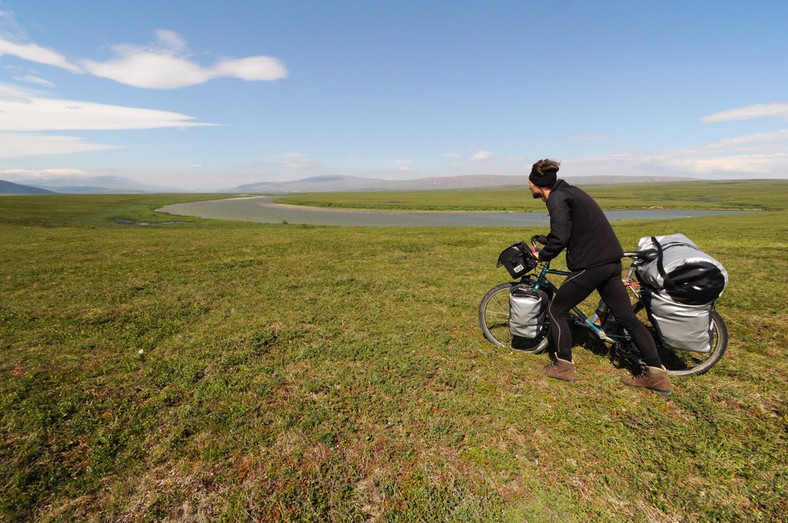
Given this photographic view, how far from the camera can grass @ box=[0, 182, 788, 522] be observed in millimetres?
3461

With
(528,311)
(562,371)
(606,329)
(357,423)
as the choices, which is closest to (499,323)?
(528,311)

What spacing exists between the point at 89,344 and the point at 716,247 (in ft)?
77.3

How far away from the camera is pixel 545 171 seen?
484 cm

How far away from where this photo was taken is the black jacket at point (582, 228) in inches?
186

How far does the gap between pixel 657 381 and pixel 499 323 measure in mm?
2624

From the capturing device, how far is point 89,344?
684 centimetres

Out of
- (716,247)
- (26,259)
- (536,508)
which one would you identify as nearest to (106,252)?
(26,259)

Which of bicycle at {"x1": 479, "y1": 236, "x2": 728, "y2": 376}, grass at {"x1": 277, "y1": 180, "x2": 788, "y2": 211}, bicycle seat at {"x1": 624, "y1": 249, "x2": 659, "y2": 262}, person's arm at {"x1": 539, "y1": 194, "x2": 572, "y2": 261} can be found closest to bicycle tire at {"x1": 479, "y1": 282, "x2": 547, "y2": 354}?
bicycle at {"x1": 479, "y1": 236, "x2": 728, "y2": 376}

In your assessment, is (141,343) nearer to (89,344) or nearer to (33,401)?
(89,344)

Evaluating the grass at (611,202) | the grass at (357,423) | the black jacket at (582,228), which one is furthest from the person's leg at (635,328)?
the grass at (611,202)

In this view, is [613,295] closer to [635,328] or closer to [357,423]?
[635,328]

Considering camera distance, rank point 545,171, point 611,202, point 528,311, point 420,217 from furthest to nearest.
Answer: point 611,202, point 420,217, point 528,311, point 545,171

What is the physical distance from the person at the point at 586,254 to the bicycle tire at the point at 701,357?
78 cm

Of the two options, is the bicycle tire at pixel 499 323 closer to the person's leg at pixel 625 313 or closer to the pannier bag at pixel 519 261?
the pannier bag at pixel 519 261
